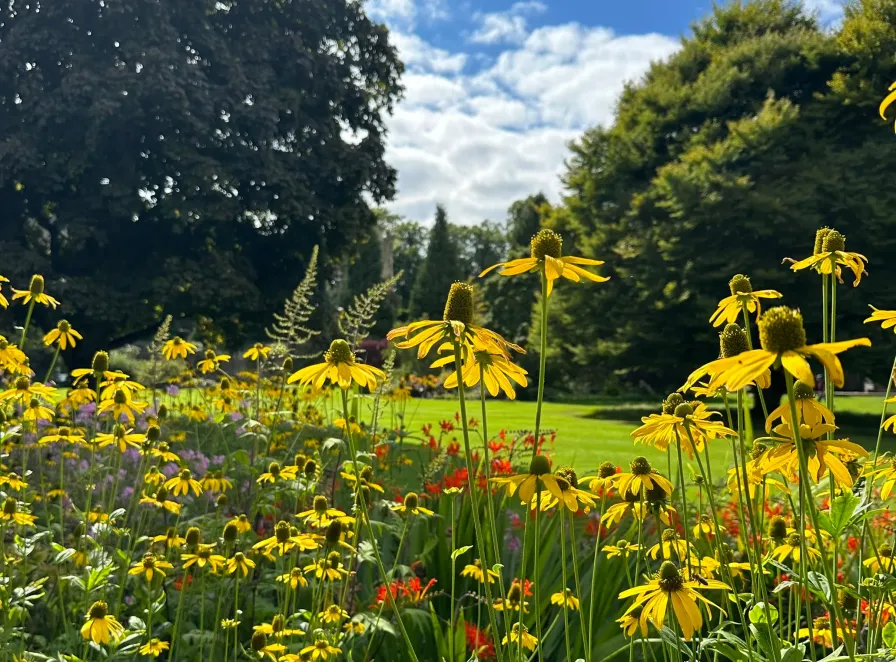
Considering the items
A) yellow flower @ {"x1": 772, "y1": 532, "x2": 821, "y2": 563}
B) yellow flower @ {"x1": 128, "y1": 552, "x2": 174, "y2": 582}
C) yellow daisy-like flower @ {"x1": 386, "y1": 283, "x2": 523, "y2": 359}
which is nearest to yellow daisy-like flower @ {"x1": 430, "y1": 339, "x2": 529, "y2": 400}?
yellow daisy-like flower @ {"x1": 386, "y1": 283, "x2": 523, "y2": 359}

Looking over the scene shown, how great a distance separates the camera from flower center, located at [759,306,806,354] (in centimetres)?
93

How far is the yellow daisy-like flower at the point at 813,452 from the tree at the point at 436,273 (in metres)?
35.0

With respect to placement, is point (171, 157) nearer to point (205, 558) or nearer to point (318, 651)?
point (205, 558)

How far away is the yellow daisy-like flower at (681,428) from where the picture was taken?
1.38m

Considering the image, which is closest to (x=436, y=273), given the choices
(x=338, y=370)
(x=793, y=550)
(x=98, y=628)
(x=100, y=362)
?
(x=100, y=362)

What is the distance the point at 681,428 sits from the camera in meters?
1.42

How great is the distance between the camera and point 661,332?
1448 cm

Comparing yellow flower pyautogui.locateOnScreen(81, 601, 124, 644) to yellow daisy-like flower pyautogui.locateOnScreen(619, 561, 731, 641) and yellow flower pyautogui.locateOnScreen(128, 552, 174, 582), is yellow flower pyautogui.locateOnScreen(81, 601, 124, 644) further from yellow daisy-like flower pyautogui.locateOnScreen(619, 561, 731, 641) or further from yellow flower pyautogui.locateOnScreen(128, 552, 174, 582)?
Result: yellow daisy-like flower pyautogui.locateOnScreen(619, 561, 731, 641)

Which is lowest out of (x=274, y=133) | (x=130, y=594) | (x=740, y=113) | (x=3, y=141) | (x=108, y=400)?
(x=130, y=594)

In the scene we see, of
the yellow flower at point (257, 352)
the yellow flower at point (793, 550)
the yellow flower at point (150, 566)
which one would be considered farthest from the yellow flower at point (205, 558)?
the yellow flower at point (793, 550)

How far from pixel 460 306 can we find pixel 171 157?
12.1m

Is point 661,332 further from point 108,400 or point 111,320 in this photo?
point 108,400

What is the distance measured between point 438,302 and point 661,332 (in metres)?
22.9

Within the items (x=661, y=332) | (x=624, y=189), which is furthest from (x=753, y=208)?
(x=624, y=189)
